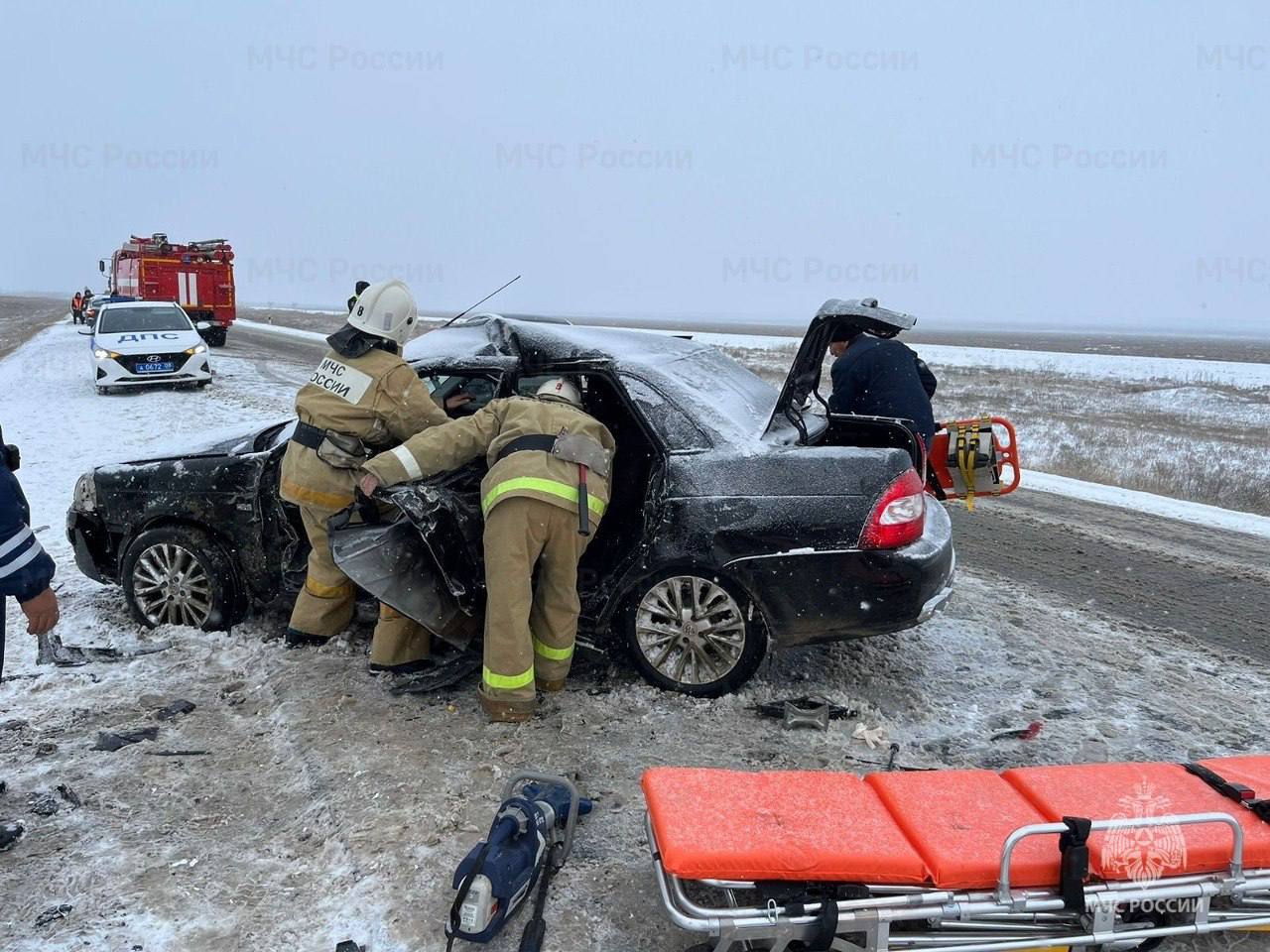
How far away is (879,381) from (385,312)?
292 centimetres

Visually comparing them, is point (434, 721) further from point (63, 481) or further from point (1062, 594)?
point (63, 481)

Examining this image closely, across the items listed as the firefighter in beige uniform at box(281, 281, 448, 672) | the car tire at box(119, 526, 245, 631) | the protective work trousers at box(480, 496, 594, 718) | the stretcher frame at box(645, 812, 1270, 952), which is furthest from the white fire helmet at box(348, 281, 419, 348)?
the stretcher frame at box(645, 812, 1270, 952)

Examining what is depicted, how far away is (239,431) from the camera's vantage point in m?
5.25

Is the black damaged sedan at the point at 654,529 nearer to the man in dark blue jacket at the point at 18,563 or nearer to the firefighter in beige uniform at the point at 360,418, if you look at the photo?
the firefighter in beige uniform at the point at 360,418

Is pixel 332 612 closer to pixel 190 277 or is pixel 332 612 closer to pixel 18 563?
pixel 18 563

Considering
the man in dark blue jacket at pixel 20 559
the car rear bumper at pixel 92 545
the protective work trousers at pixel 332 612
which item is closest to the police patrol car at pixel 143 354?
the car rear bumper at pixel 92 545

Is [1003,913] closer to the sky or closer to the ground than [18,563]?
closer to the ground

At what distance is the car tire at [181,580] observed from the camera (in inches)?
186

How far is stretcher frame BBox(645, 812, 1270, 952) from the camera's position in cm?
236

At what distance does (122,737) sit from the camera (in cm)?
378

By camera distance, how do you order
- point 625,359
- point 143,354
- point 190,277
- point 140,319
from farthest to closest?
point 190,277 < point 140,319 < point 143,354 < point 625,359

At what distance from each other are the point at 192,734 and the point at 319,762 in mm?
665

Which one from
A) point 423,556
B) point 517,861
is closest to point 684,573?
point 423,556

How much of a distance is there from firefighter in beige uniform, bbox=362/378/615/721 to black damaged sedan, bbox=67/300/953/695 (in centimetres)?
19
